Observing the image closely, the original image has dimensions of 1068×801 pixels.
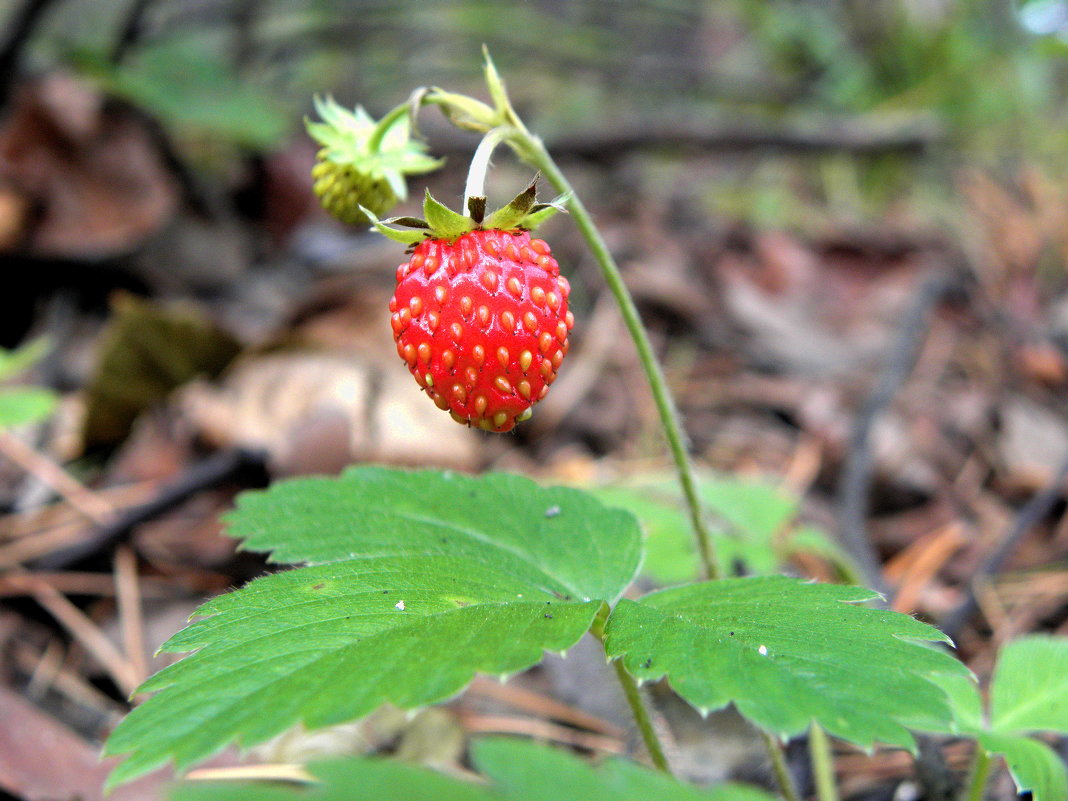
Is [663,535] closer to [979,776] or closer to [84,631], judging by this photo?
[979,776]

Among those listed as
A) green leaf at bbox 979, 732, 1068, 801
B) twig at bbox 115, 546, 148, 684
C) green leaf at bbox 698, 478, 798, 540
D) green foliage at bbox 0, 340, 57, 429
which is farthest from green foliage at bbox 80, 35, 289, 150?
green leaf at bbox 979, 732, 1068, 801

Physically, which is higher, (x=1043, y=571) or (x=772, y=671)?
(x=772, y=671)

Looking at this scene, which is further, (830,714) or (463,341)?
(463,341)

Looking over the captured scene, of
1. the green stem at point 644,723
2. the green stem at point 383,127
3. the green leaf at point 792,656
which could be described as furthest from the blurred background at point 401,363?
the green stem at point 383,127

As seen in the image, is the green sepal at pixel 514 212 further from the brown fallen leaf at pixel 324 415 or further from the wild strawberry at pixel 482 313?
the brown fallen leaf at pixel 324 415

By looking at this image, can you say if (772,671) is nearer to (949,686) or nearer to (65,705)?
(949,686)

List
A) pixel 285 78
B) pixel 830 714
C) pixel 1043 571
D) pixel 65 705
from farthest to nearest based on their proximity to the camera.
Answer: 1. pixel 285 78
2. pixel 1043 571
3. pixel 65 705
4. pixel 830 714

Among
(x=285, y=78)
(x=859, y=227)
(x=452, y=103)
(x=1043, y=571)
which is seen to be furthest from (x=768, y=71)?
(x=452, y=103)
